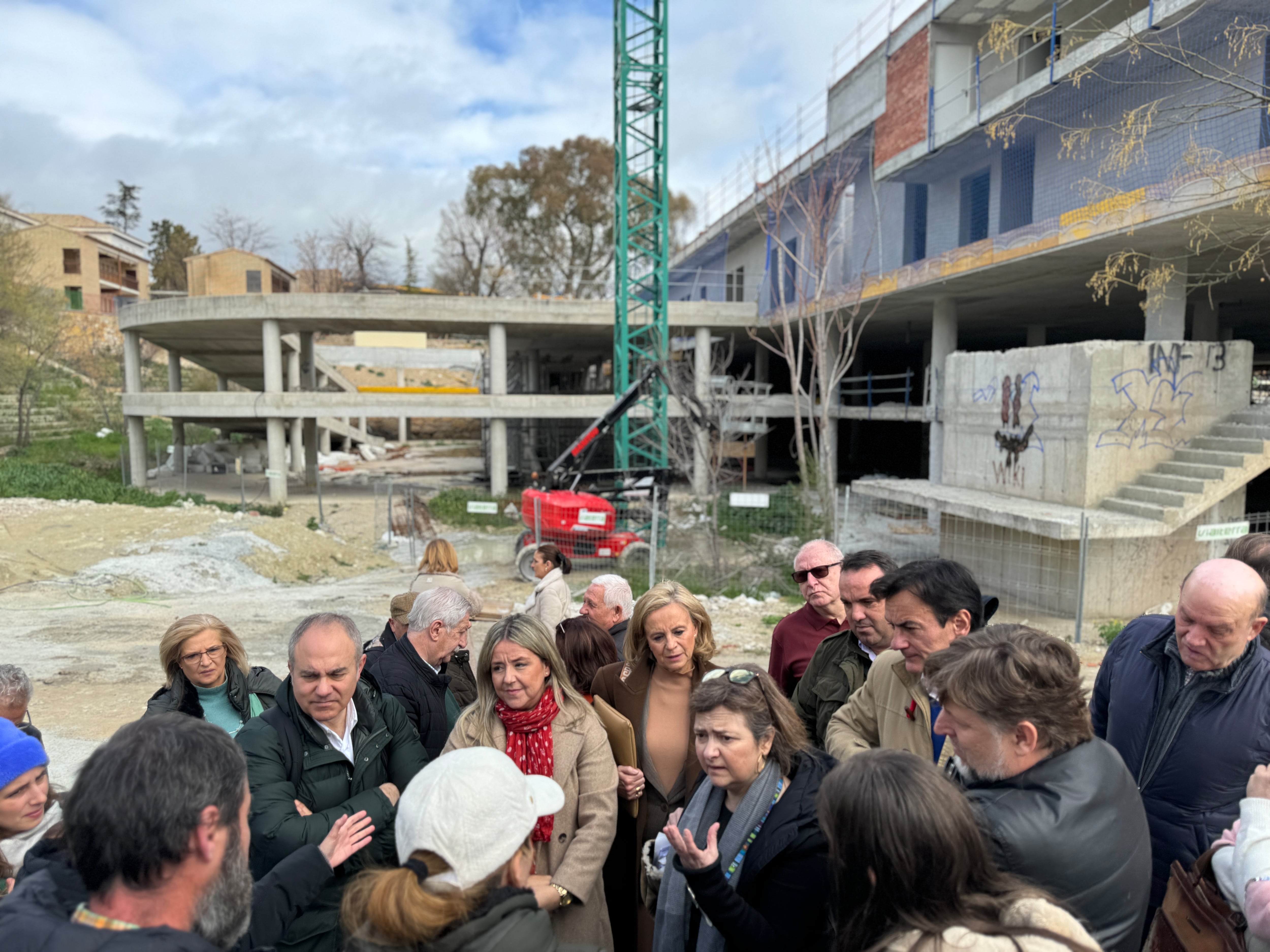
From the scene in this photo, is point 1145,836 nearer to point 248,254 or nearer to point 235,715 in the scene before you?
point 235,715

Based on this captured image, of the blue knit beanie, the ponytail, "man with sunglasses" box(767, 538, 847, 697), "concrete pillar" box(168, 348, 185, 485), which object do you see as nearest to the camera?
the blue knit beanie

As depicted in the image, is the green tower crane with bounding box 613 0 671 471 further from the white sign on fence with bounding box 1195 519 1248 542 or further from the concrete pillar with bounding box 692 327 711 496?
the white sign on fence with bounding box 1195 519 1248 542

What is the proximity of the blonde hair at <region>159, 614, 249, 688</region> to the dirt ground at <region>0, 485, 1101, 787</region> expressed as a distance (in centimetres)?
333

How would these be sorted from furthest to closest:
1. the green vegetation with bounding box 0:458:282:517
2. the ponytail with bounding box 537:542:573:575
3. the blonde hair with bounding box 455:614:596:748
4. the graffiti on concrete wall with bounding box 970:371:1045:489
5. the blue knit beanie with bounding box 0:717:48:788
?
the green vegetation with bounding box 0:458:282:517 < the graffiti on concrete wall with bounding box 970:371:1045:489 < the ponytail with bounding box 537:542:573:575 < the blonde hair with bounding box 455:614:596:748 < the blue knit beanie with bounding box 0:717:48:788

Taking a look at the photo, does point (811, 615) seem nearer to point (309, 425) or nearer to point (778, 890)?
point (778, 890)

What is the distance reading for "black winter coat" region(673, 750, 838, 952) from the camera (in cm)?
224

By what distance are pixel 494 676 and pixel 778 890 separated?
1299 mm

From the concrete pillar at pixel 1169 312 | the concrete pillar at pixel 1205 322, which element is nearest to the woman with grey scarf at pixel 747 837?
the concrete pillar at pixel 1169 312

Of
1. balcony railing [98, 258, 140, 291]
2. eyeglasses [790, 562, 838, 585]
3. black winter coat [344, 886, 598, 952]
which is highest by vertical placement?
balcony railing [98, 258, 140, 291]

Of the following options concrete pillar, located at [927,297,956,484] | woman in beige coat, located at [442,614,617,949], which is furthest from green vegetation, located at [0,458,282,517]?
woman in beige coat, located at [442,614,617,949]

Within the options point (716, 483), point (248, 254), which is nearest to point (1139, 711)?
point (716, 483)

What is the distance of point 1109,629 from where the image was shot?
10156 mm

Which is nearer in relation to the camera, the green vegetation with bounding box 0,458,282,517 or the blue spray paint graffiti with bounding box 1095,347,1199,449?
the blue spray paint graffiti with bounding box 1095,347,1199,449

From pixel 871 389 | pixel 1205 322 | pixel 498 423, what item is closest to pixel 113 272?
pixel 498 423
